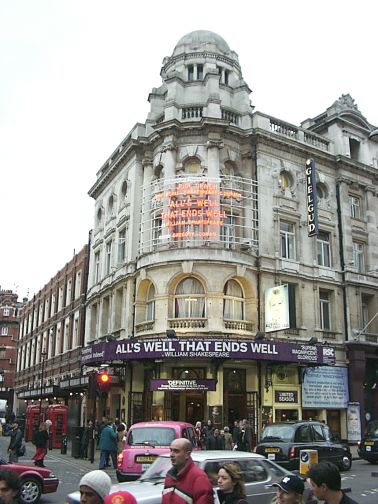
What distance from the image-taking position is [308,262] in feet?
104

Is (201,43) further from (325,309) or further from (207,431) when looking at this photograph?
(207,431)

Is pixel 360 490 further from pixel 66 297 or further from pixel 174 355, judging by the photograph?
pixel 66 297

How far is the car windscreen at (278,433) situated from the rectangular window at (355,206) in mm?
19395

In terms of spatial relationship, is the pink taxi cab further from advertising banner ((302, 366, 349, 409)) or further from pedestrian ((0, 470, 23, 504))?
advertising banner ((302, 366, 349, 409))

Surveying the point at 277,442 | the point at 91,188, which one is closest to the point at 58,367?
the point at 91,188

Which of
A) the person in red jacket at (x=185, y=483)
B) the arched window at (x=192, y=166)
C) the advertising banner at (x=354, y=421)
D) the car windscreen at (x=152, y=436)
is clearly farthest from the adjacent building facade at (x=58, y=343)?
the person in red jacket at (x=185, y=483)

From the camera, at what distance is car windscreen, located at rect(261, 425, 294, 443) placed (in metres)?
17.7

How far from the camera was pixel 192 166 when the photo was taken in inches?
1209

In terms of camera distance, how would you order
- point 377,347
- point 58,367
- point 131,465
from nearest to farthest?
point 131,465 < point 377,347 < point 58,367

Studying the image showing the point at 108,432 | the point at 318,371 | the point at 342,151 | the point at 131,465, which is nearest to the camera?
the point at 131,465

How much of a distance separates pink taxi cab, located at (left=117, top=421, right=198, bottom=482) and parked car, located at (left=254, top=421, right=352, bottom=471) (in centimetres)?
324

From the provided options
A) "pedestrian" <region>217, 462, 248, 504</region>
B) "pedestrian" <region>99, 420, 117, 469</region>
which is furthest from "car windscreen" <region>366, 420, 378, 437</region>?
→ "pedestrian" <region>217, 462, 248, 504</region>

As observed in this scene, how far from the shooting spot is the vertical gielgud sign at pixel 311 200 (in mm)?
30406

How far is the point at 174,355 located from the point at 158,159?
1133 centimetres
